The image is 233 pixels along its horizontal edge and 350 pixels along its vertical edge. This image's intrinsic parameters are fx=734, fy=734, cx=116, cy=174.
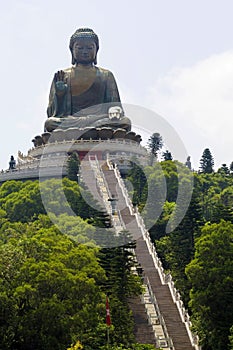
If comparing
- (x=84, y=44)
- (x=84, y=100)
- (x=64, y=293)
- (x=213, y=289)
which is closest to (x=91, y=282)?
(x=64, y=293)

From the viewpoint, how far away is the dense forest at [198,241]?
17.8 metres

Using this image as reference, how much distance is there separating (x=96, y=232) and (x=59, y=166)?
11.6 metres

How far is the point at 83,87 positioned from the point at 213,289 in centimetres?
2444

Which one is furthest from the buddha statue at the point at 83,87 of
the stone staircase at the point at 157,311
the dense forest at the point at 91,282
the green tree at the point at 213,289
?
the green tree at the point at 213,289

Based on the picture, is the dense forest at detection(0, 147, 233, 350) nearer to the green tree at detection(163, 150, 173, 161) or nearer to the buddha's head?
the buddha's head

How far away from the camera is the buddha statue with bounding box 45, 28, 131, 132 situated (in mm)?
39969

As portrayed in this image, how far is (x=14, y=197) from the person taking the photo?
29.7 m

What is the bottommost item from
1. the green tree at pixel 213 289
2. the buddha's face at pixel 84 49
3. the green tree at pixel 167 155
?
the green tree at pixel 213 289

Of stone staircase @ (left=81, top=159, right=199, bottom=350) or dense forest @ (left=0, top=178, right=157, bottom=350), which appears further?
stone staircase @ (left=81, top=159, right=199, bottom=350)

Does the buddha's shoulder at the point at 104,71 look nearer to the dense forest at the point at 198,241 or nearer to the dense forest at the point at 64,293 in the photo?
the dense forest at the point at 198,241

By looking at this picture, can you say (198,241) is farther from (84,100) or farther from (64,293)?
(84,100)

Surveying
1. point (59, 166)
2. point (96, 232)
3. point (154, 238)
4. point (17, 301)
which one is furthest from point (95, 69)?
point (17, 301)

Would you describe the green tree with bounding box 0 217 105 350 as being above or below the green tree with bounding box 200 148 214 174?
below

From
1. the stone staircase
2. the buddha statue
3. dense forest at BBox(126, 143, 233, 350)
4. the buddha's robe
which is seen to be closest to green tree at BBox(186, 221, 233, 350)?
dense forest at BBox(126, 143, 233, 350)
